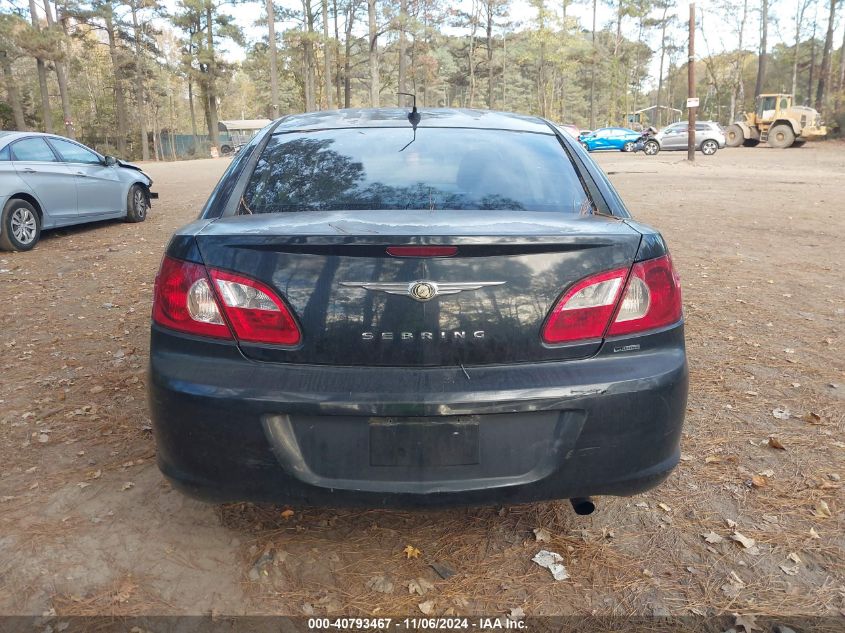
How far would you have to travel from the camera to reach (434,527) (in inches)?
101

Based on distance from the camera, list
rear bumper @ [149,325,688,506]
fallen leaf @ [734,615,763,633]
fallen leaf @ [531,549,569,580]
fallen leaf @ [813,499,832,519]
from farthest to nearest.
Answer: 1. fallen leaf @ [813,499,832,519]
2. fallen leaf @ [531,549,569,580]
3. fallen leaf @ [734,615,763,633]
4. rear bumper @ [149,325,688,506]

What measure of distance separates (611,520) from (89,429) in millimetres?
2718

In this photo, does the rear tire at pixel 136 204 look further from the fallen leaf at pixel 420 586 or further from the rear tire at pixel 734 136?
the rear tire at pixel 734 136

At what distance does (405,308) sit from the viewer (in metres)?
1.94

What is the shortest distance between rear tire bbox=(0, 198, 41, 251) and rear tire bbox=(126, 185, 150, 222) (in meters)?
2.06

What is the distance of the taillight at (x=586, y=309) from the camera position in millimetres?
2004

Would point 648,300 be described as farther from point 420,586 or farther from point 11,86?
point 11,86

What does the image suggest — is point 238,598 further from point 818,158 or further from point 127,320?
point 818,158

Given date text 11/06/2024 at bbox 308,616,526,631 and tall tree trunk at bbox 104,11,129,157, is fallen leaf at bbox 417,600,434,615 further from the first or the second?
tall tree trunk at bbox 104,11,129,157

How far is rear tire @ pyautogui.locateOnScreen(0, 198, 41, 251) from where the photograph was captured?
805 centimetres

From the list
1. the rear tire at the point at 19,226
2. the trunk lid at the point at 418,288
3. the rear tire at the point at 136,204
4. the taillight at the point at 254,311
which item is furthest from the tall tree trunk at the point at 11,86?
the trunk lid at the point at 418,288

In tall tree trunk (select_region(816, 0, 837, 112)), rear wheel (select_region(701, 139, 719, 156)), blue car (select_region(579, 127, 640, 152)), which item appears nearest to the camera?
rear wheel (select_region(701, 139, 719, 156))

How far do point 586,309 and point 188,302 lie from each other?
1.27 m

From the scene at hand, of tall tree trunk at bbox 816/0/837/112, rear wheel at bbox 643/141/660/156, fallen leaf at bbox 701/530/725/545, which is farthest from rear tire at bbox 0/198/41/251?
tall tree trunk at bbox 816/0/837/112
